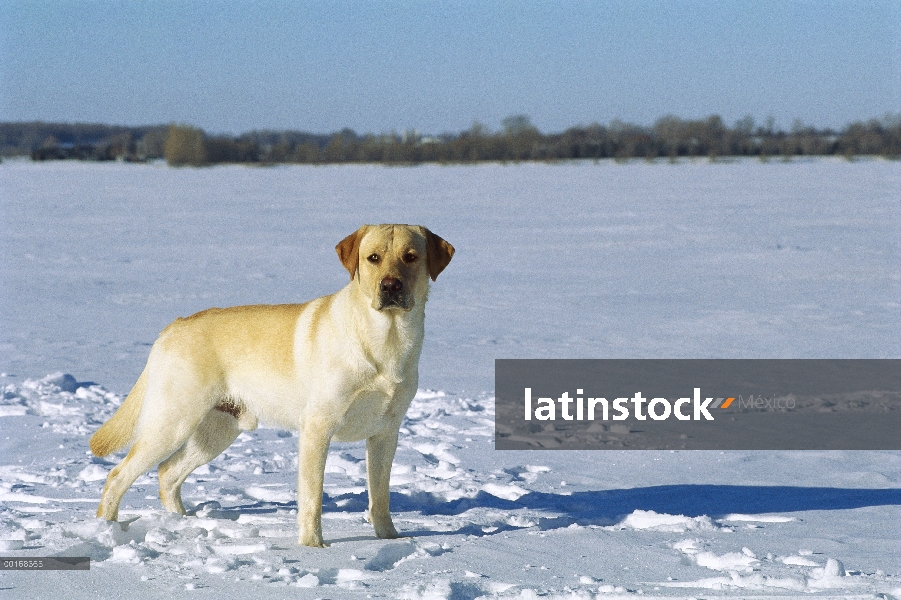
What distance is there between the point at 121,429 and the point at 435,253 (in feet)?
6.16

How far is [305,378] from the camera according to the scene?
173 inches

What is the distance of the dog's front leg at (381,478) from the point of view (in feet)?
14.9

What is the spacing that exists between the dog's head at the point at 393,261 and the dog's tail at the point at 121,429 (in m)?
1.38

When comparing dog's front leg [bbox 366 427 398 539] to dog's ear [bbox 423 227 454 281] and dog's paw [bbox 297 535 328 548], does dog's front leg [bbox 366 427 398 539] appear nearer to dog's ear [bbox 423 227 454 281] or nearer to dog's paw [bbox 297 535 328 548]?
dog's paw [bbox 297 535 328 548]

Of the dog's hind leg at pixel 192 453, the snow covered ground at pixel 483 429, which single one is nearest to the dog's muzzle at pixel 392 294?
the snow covered ground at pixel 483 429

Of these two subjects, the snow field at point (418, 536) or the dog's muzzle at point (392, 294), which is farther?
the dog's muzzle at point (392, 294)

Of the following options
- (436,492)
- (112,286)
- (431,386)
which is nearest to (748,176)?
(112,286)

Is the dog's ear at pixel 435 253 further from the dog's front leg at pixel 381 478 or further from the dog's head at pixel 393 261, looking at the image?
the dog's front leg at pixel 381 478

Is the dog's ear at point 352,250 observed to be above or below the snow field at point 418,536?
above

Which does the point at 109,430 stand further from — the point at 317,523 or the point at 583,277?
the point at 583,277

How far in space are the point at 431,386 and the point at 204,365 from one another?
3.63m

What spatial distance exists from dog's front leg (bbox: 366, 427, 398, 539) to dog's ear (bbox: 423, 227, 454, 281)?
0.80 m

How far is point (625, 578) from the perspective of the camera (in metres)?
3.92

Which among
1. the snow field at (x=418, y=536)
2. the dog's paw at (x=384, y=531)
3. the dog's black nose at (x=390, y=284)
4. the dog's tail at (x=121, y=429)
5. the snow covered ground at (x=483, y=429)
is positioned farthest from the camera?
the dog's tail at (x=121, y=429)
